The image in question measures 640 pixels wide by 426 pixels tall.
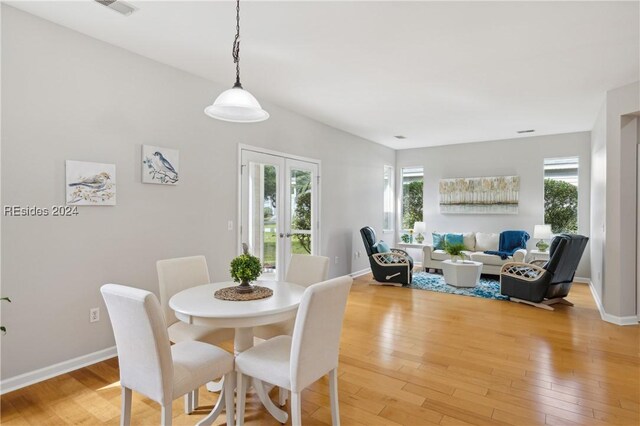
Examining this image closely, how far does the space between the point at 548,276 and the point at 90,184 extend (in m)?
5.26

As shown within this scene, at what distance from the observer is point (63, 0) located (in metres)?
2.47

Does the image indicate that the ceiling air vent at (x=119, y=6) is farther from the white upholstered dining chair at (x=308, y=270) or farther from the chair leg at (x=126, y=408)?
the chair leg at (x=126, y=408)

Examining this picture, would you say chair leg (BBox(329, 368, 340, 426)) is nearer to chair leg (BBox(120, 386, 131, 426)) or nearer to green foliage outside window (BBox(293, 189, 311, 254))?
chair leg (BBox(120, 386, 131, 426))

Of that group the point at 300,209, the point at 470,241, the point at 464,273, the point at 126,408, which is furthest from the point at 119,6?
the point at 470,241

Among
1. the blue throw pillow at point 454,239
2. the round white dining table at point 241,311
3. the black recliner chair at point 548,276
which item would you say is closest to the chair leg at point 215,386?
the round white dining table at point 241,311

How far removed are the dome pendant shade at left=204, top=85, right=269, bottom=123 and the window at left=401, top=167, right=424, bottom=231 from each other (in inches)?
254

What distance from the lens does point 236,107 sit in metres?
2.53

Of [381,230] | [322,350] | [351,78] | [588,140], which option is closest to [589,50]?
[351,78]

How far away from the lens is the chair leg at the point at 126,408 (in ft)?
5.98

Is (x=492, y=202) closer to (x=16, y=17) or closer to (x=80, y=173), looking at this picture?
(x=80, y=173)

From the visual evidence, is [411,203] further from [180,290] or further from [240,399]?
[240,399]

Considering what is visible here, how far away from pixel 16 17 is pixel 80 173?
1.16 metres

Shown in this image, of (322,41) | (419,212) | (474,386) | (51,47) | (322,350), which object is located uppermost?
(322,41)

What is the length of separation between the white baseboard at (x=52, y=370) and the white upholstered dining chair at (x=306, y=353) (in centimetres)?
176
